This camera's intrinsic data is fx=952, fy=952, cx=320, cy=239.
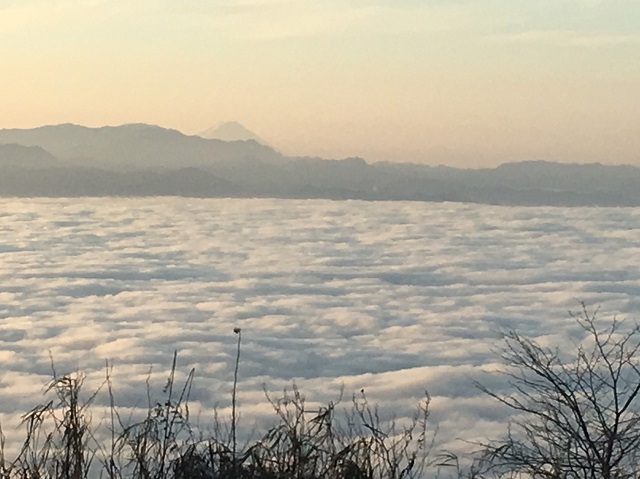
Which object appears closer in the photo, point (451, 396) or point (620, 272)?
point (451, 396)

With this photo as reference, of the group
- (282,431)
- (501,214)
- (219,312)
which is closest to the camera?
(282,431)

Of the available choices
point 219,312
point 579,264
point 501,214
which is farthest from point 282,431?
point 501,214

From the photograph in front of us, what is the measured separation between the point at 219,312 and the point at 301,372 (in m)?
12.8

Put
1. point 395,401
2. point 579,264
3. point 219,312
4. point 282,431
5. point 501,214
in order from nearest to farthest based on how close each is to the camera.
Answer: point 282,431, point 395,401, point 219,312, point 579,264, point 501,214

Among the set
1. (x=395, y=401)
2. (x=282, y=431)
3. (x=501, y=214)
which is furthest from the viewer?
(x=501, y=214)

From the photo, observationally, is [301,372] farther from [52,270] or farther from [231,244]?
[231,244]

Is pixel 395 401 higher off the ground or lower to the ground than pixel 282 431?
lower

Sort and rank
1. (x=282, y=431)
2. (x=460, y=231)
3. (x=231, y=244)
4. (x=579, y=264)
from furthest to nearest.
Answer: (x=460, y=231) → (x=231, y=244) → (x=579, y=264) → (x=282, y=431)

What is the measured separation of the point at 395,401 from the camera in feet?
92.5

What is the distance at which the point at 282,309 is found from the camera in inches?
1834

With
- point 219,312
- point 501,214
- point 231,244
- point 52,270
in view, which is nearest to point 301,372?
point 219,312

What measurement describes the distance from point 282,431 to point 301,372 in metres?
27.0

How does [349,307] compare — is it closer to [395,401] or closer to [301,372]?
[301,372]

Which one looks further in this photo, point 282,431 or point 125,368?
point 125,368
